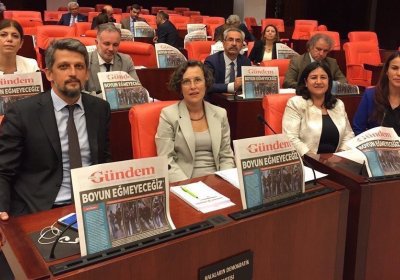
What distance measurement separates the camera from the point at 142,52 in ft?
18.6

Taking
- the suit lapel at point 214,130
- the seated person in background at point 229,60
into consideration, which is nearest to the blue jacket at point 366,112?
the suit lapel at point 214,130

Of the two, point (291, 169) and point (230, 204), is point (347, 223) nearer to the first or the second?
point (291, 169)

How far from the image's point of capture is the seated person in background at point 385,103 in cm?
291

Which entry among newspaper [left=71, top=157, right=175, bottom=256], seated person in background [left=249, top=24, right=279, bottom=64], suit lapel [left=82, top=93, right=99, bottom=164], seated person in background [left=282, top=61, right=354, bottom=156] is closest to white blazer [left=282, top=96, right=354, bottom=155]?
seated person in background [left=282, top=61, right=354, bottom=156]

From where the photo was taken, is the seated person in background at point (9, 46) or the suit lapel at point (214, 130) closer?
the suit lapel at point (214, 130)

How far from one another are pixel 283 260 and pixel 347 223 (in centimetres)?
35

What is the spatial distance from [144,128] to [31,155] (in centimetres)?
63

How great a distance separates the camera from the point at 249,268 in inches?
55.4

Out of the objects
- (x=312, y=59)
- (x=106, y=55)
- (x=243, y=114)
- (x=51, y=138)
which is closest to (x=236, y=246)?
(x=51, y=138)

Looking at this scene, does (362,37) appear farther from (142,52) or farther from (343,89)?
(343,89)

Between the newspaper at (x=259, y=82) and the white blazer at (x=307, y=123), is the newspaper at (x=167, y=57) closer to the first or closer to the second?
the newspaper at (x=259, y=82)

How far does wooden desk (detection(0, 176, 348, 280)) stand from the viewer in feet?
3.95

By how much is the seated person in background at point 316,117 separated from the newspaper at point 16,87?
58.2 inches

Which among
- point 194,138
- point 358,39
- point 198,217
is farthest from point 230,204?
point 358,39
